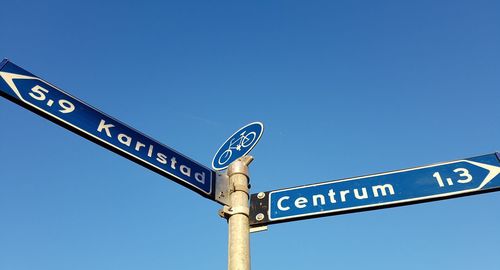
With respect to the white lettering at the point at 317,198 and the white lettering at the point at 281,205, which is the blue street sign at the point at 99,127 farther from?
the white lettering at the point at 317,198

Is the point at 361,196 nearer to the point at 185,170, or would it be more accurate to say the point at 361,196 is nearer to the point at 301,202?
Answer: the point at 301,202

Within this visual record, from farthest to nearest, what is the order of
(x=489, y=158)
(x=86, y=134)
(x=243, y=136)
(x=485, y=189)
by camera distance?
1. (x=243, y=136)
2. (x=489, y=158)
3. (x=485, y=189)
4. (x=86, y=134)

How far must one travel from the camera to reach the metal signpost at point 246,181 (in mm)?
2553

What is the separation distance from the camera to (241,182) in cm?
298

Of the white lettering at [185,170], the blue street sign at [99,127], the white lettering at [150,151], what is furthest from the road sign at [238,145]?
the white lettering at [150,151]

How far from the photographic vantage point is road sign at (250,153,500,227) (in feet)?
9.27

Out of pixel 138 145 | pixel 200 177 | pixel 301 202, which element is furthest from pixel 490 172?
pixel 138 145

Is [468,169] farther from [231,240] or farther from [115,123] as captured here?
[115,123]

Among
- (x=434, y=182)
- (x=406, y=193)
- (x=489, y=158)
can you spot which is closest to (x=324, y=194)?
(x=406, y=193)

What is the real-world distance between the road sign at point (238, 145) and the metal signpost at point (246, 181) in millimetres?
13

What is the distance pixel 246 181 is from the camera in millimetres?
3027

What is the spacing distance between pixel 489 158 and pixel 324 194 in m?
1.29

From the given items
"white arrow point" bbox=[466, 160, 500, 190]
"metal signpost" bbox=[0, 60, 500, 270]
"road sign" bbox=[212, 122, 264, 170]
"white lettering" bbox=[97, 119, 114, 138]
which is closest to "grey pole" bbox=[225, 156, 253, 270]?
"metal signpost" bbox=[0, 60, 500, 270]

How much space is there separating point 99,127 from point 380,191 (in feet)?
7.02
